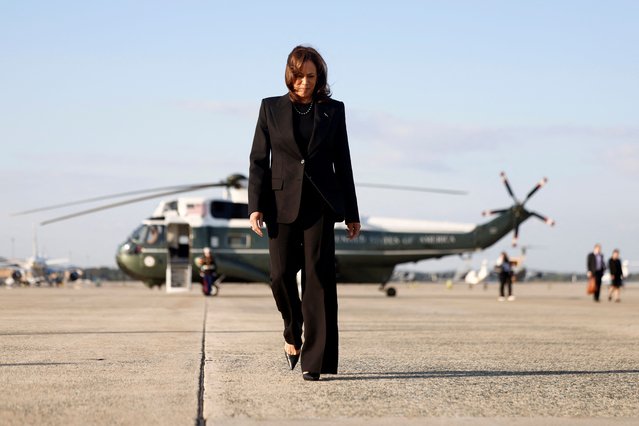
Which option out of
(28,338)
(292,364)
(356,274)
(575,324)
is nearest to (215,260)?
(356,274)

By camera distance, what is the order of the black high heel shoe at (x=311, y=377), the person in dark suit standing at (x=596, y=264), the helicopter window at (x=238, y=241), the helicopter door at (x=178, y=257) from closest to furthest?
the black high heel shoe at (x=311, y=377), the person in dark suit standing at (x=596, y=264), the helicopter door at (x=178, y=257), the helicopter window at (x=238, y=241)

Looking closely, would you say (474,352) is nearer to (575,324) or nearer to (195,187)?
(575,324)

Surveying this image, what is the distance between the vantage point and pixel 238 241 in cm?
2983

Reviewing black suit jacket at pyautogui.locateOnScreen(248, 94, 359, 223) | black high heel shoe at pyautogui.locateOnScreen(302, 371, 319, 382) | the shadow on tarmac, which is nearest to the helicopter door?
the shadow on tarmac

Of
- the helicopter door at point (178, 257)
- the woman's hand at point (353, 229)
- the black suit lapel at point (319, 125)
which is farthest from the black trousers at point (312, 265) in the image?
the helicopter door at point (178, 257)

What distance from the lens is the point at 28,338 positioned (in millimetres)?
8828

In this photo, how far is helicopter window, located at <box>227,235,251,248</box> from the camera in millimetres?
29766

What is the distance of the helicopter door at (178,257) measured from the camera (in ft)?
96.9

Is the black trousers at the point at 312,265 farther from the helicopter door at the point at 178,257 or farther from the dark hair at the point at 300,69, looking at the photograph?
the helicopter door at the point at 178,257

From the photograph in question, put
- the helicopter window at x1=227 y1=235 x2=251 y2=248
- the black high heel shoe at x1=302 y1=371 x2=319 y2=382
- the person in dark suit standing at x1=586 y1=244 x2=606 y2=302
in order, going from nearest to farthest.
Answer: the black high heel shoe at x1=302 y1=371 x2=319 y2=382 < the person in dark suit standing at x1=586 y1=244 x2=606 y2=302 < the helicopter window at x1=227 y1=235 x2=251 y2=248

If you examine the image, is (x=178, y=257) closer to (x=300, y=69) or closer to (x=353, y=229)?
(x=353, y=229)

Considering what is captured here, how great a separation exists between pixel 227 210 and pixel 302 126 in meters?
24.1

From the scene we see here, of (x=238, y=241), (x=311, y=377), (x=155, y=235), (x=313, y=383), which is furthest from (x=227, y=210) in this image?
(x=313, y=383)

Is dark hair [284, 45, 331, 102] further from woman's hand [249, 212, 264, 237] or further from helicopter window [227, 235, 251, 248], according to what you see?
helicopter window [227, 235, 251, 248]
